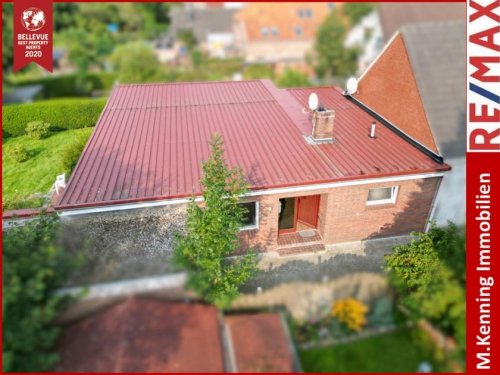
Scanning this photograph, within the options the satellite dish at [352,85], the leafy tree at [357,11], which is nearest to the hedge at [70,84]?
the satellite dish at [352,85]

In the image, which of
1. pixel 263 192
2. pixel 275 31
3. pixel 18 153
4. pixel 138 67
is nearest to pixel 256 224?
pixel 263 192

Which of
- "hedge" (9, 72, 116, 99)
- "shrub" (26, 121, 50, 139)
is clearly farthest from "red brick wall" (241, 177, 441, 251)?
"hedge" (9, 72, 116, 99)

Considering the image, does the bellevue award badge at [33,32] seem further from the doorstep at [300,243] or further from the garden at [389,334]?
the garden at [389,334]

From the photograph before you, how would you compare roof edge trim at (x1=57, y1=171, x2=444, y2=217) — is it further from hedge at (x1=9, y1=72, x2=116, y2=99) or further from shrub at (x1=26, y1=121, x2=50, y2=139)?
hedge at (x1=9, y1=72, x2=116, y2=99)

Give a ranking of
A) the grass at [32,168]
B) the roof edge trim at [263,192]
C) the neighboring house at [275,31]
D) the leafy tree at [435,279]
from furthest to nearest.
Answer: the neighboring house at [275,31] < the grass at [32,168] < the roof edge trim at [263,192] < the leafy tree at [435,279]

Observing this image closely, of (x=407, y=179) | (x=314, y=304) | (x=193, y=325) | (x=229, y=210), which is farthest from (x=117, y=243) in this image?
(x=407, y=179)
